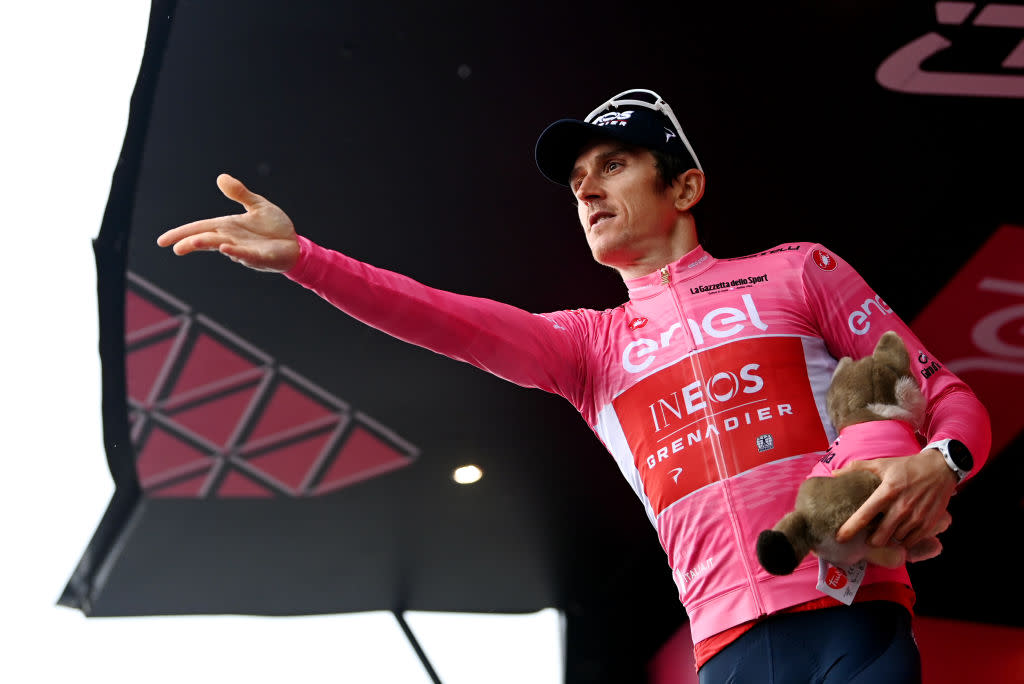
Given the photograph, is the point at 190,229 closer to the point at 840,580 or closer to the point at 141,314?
the point at 840,580

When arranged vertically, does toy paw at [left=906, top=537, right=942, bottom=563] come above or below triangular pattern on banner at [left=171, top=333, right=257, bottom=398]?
above

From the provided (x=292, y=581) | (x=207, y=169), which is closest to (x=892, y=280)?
(x=207, y=169)

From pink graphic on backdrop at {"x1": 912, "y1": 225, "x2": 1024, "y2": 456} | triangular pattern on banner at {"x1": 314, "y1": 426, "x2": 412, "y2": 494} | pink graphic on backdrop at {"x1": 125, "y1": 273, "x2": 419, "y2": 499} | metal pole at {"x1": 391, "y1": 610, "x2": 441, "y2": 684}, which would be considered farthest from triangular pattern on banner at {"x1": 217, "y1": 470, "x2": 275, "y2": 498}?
pink graphic on backdrop at {"x1": 912, "y1": 225, "x2": 1024, "y2": 456}

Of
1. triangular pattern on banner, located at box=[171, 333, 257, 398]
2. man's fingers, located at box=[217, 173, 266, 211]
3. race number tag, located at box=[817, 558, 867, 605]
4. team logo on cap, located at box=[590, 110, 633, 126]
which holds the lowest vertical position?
triangular pattern on banner, located at box=[171, 333, 257, 398]

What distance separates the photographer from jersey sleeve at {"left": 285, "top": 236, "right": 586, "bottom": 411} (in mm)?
1604

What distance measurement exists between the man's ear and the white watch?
0.74 metres

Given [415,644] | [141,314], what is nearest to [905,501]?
[141,314]

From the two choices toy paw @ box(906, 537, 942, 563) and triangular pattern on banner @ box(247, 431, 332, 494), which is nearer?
toy paw @ box(906, 537, 942, 563)

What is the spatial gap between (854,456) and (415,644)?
5328 mm

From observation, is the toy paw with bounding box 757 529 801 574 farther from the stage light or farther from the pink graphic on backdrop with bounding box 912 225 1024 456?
the stage light

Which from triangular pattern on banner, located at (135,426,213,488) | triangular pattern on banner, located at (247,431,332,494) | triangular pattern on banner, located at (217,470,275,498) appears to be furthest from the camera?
triangular pattern on banner, located at (217,470,275,498)

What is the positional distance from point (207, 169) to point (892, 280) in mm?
2556

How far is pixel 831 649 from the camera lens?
1407 millimetres

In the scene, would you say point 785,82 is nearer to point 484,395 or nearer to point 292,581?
point 484,395
